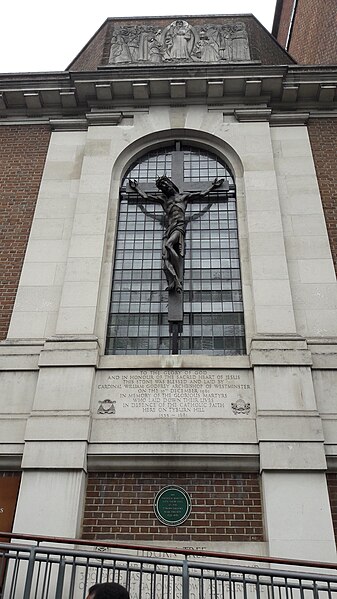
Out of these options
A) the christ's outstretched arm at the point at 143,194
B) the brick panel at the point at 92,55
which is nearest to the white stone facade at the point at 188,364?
the christ's outstretched arm at the point at 143,194

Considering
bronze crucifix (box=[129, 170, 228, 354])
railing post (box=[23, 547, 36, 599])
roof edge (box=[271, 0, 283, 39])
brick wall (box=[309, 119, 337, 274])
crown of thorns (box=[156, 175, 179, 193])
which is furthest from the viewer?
roof edge (box=[271, 0, 283, 39])

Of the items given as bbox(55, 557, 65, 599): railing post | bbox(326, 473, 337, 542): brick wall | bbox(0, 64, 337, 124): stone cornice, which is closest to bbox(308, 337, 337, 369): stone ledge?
bbox(326, 473, 337, 542): brick wall

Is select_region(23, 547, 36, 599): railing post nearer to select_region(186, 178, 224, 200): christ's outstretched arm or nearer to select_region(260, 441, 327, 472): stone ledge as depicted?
select_region(260, 441, 327, 472): stone ledge

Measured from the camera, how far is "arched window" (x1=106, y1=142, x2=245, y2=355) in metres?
9.48

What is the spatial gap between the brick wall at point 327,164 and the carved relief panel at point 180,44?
10.3 ft

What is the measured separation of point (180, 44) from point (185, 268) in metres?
7.64

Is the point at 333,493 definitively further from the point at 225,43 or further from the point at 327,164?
the point at 225,43

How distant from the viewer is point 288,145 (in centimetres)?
1208

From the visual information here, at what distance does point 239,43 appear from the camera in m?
14.4

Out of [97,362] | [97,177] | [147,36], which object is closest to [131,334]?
[97,362]

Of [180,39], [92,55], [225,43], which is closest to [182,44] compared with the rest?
[180,39]

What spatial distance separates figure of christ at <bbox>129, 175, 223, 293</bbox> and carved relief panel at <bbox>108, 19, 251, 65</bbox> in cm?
466

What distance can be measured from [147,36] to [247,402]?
1153 centimetres

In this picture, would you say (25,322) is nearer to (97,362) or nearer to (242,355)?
(97,362)
